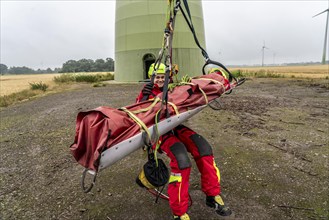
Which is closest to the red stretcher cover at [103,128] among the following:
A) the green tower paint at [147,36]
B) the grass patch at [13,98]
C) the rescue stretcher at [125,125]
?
the rescue stretcher at [125,125]

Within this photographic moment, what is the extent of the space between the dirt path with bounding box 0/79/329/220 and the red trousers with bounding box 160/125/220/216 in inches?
19.5

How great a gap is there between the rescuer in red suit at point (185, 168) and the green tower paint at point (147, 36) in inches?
512

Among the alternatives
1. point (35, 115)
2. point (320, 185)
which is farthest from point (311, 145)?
point (35, 115)

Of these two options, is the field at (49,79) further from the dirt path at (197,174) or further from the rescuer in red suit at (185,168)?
the rescuer in red suit at (185,168)

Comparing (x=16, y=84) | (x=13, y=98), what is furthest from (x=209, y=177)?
(x=16, y=84)

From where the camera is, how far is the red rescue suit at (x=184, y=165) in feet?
9.49

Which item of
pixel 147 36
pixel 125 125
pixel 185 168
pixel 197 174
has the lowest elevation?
pixel 197 174

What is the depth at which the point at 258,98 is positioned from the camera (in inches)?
452

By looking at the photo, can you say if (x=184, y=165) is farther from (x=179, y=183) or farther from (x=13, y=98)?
(x=13, y=98)

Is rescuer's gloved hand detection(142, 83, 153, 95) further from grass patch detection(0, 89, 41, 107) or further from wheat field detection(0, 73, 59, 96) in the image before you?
wheat field detection(0, 73, 59, 96)

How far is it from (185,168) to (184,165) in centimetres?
4

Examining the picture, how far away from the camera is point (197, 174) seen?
14.6 ft

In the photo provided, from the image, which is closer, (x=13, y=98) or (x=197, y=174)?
(x=197, y=174)

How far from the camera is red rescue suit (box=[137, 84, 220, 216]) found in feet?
9.49
